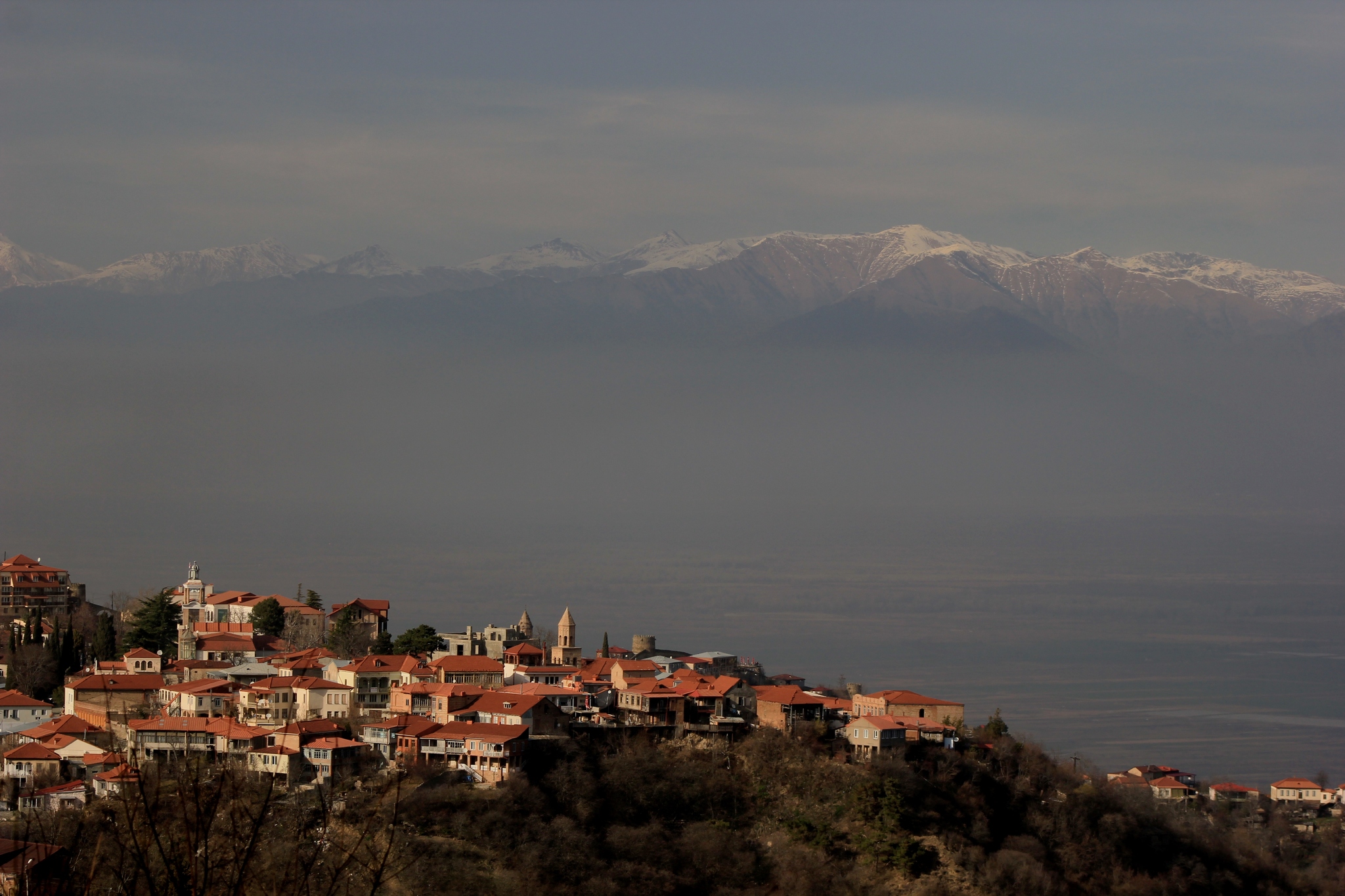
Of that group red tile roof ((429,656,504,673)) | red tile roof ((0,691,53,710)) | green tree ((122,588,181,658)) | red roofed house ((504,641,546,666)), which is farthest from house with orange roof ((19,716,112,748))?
red roofed house ((504,641,546,666))

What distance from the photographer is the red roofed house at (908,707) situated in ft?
172

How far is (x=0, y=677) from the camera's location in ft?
183

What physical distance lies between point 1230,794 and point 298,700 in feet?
148

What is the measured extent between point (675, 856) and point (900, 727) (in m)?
9.83

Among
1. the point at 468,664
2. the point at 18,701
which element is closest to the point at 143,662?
the point at 18,701

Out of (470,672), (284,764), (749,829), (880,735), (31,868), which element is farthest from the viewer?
(470,672)

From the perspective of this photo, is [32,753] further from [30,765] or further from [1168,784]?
[1168,784]

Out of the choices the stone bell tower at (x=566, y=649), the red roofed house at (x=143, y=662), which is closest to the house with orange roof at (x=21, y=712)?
the red roofed house at (x=143, y=662)

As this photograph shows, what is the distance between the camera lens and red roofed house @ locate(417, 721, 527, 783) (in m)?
42.8

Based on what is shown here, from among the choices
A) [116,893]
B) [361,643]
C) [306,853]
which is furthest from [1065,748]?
[116,893]

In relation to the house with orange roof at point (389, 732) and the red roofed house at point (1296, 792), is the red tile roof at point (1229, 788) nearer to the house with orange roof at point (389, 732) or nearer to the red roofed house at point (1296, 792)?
the red roofed house at point (1296, 792)

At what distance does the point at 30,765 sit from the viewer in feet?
137

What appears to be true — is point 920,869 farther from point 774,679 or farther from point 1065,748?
point 1065,748

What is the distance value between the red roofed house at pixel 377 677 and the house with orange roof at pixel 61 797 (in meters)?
10.1
